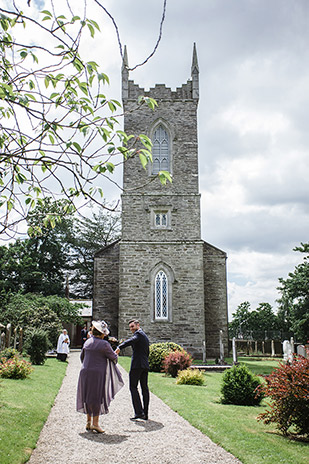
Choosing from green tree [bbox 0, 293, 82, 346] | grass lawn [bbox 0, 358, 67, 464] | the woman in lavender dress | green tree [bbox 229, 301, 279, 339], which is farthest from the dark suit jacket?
green tree [bbox 229, 301, 279, 339]

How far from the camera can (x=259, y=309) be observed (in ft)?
223

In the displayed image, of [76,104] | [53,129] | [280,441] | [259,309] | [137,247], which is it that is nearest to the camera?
[53,129]

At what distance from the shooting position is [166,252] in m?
23.6

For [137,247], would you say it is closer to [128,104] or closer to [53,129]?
[128,104]

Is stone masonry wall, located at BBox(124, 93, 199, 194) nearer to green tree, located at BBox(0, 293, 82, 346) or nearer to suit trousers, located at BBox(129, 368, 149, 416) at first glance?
green tree, located at BBox(0, 293, 82, 346)

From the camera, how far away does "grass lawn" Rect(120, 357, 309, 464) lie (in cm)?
→ 600

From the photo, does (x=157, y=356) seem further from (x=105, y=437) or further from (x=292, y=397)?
(x=105, y=437)

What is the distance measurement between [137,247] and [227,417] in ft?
51.6

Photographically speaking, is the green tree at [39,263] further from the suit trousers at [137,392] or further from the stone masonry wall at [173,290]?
the suit trousers at [137,392]

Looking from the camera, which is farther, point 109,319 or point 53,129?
point 109,319

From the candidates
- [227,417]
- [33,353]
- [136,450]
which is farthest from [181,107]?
[136,450]

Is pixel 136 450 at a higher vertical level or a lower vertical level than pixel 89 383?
lower

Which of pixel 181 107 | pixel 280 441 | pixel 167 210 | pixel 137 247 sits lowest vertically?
pixel 280 441

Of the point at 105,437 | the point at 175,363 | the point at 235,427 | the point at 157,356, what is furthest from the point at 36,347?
the point at 235,427
